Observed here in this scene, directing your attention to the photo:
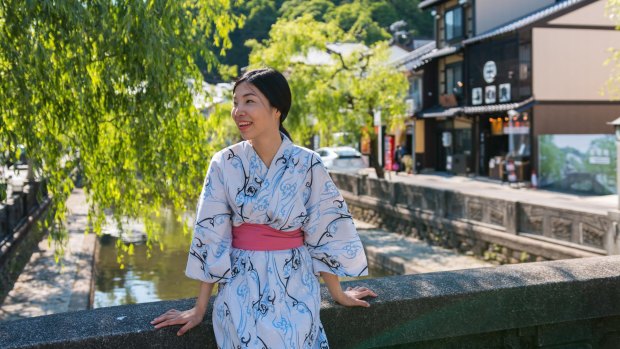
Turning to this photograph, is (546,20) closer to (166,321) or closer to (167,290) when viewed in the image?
(167,290)

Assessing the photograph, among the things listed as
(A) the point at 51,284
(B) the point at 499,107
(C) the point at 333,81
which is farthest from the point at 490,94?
(A) the point at 51,284

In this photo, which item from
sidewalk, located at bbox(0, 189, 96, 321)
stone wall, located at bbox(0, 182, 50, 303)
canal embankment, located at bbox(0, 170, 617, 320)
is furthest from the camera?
stone wall, located at bbox(0, 182, 50, 303)

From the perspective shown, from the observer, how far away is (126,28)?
244 inches

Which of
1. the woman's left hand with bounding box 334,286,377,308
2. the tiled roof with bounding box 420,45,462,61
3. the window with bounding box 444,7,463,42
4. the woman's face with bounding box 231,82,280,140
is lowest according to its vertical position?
the woman's left hand with bounding box 334,286,377,308

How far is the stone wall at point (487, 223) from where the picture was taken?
1058 cm

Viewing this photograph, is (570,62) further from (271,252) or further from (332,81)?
(271,252)

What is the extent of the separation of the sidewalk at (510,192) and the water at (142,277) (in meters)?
6.58

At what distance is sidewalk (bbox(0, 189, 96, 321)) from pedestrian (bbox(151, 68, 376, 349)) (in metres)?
6.08

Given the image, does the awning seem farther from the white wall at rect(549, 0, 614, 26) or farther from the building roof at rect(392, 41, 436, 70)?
the white wall at rect(549, 0, 614, 26)

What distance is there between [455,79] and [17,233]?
79.2 feet

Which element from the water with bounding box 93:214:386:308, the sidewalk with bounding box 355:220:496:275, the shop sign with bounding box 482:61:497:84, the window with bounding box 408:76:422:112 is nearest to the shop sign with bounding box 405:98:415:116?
the window with bounding box 408:76:422:112

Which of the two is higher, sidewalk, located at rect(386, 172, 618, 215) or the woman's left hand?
the woman's left hand

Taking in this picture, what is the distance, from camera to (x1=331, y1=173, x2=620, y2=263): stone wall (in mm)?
10578

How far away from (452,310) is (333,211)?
77 centimetres
